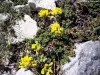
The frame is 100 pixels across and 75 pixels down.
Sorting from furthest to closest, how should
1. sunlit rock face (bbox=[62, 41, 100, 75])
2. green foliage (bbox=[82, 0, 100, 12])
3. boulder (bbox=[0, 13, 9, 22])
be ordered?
1. boulder (bbox=[0, 13, 9, 22])
2. green foliage (bbox=[82, 0, 100, 12])
3. sunlit rock face (bbox=[62, 41, 100, 75])

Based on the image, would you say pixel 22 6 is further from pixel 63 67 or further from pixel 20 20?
pixel 63 67

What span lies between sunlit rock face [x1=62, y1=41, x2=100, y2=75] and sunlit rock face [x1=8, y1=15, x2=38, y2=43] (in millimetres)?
1276

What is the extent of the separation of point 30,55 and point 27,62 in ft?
1.32

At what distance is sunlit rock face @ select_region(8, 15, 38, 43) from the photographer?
5764mm

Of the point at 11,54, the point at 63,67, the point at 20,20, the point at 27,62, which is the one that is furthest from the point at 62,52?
the point at 20,20

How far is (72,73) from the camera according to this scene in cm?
475

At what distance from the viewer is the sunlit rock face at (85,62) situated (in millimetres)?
4763

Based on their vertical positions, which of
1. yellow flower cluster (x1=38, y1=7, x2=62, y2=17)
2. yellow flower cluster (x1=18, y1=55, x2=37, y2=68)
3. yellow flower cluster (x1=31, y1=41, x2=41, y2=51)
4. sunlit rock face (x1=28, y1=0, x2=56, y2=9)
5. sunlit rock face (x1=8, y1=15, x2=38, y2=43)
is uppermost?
sunlit rock face (x1=28, y1=0, x2=56, y2=9)

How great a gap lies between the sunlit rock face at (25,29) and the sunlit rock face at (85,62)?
1.28 meters

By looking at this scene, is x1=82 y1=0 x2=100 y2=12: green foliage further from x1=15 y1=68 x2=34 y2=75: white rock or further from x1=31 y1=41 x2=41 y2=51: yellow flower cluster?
x1=15 y1=68 x2=34 y2=75: white rock

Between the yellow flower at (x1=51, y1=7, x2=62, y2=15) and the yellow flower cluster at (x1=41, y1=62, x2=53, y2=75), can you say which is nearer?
the yellow flower cluster at (x1=41, y1=62, x2=53, y2=75)

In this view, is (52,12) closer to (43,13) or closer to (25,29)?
(43,13)

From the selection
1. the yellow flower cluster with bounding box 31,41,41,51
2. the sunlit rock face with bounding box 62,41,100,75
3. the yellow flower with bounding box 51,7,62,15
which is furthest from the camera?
the yellow flower with bounding box 51,7,62,15

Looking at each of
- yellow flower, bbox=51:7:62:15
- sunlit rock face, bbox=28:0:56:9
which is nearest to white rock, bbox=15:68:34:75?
yellow flower, bbox=51:7:62:15
